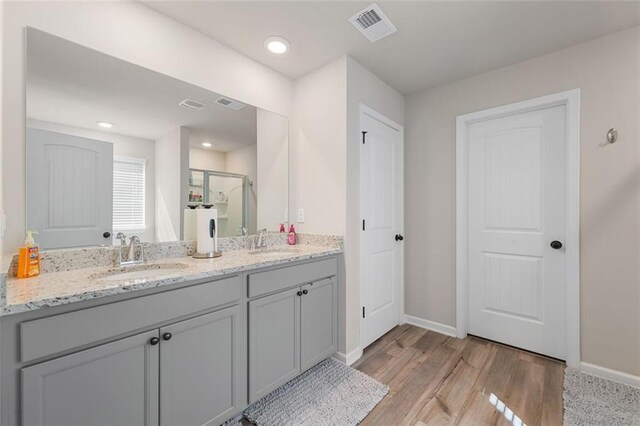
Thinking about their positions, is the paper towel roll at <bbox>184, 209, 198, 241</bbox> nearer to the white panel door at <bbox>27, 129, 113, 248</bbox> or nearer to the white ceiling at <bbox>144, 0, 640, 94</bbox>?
the white panel door at <bbox>27, 129, 113, 248</bbox>

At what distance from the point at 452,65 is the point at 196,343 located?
279 cm

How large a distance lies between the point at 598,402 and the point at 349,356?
1572mm

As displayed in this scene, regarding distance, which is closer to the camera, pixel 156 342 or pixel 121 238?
pixel 156 342

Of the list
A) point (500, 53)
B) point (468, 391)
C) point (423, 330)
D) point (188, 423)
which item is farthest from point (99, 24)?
point (423, 330)

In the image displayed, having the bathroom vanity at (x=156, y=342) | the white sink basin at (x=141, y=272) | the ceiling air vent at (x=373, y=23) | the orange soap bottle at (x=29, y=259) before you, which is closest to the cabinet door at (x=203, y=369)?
the bathroom vanity at (x=156, y=342)

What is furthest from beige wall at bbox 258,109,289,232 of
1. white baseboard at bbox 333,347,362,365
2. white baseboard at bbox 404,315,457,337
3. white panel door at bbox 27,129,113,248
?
white baseboard at bbox 404,315,457,337

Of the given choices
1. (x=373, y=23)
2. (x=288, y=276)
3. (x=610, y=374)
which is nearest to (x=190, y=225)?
(x=288, y=276)

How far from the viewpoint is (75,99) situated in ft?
4.97

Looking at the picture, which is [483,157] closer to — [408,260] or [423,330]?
[408,260]

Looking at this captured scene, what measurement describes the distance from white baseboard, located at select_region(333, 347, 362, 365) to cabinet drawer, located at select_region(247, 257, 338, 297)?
0.66 meters

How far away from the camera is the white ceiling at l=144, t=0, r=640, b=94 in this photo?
1.71m

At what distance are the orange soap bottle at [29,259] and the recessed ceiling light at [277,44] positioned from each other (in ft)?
5.96

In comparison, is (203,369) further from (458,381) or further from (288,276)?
(458,381)

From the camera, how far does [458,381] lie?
6.44ft
